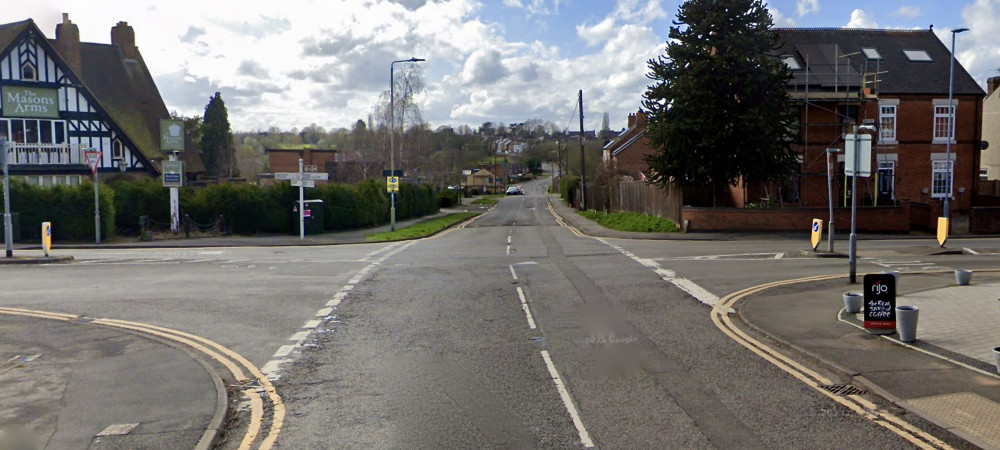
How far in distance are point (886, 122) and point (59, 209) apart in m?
38.4

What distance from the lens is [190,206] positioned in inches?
1367

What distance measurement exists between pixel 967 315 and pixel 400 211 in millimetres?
40438

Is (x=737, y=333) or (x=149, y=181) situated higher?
(x=149, y=181)

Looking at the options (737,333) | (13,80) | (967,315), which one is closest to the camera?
(737,333)

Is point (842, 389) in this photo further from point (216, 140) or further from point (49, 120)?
point (216, 140)

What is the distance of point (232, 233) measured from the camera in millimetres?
34625

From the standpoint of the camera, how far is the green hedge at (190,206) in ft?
101

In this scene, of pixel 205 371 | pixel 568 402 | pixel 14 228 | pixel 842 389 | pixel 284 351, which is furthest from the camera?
pixel 14 228

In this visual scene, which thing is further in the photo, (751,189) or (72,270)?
(751,189)

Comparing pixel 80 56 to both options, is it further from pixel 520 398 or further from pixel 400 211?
pixel 520 398

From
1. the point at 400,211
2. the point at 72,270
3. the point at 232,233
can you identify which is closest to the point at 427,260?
the point at 72,270

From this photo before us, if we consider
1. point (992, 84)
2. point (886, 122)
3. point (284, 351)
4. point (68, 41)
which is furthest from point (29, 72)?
point (992, 84)

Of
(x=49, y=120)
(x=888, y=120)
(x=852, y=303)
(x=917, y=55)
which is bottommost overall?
(x=852, y=303)

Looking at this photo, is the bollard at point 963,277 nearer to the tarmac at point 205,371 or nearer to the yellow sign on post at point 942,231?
the tarmac at point 205,371
